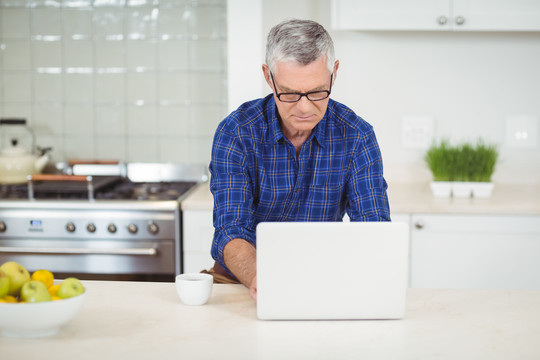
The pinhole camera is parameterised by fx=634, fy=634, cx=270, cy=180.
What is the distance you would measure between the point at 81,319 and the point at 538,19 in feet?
8.21

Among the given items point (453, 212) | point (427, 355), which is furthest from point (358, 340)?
point (453, 212)

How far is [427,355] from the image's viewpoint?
123 centimetres

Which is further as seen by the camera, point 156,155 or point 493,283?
point 156,155

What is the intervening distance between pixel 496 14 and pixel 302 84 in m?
1.69

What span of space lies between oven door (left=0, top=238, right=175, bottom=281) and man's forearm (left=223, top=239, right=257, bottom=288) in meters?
1.17

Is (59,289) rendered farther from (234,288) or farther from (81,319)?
(234,288)

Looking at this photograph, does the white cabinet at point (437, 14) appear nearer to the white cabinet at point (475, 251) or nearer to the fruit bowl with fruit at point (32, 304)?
the white cabinet at point (475, 251)

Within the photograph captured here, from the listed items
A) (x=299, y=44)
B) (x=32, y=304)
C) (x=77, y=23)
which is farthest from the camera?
(x=77, y=23)

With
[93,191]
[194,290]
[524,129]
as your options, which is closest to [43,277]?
[194,290]

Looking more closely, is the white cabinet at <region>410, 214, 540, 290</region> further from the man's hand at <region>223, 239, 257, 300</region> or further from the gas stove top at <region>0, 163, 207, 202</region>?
the man's hand at <region>223, 239, 257, 300</region>

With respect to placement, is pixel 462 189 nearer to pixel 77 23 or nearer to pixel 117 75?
pixel 117 75

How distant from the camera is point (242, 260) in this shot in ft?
5.54

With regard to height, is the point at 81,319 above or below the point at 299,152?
below

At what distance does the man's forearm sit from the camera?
165 cm
